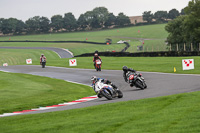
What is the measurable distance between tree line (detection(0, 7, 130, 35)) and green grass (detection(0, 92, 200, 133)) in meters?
148

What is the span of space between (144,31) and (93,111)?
13057 cm

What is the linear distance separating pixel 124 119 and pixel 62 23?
562ft

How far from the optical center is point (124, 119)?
352 inches

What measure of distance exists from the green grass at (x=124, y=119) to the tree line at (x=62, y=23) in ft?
485

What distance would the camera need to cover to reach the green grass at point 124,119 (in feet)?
A: 25.8

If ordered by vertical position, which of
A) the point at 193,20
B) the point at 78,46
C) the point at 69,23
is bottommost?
the point at 78,46

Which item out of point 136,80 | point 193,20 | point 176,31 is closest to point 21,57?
point 176,31

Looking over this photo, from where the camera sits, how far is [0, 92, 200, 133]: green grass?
7863mm

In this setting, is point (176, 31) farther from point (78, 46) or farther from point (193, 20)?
point (78, 46)

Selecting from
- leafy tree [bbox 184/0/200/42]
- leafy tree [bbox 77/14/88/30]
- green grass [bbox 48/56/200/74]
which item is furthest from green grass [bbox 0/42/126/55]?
leafy tree [bbox 77/14/88/30]

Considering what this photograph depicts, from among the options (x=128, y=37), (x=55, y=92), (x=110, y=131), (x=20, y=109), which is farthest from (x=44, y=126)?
(x=128, y=37)

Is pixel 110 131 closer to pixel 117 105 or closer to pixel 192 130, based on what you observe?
pixel 192 130

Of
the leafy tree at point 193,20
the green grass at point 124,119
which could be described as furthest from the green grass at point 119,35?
the green grass at point 124,119

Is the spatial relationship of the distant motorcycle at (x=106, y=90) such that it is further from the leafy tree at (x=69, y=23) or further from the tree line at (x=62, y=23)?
the leafy tree at (x=69, y=23)
